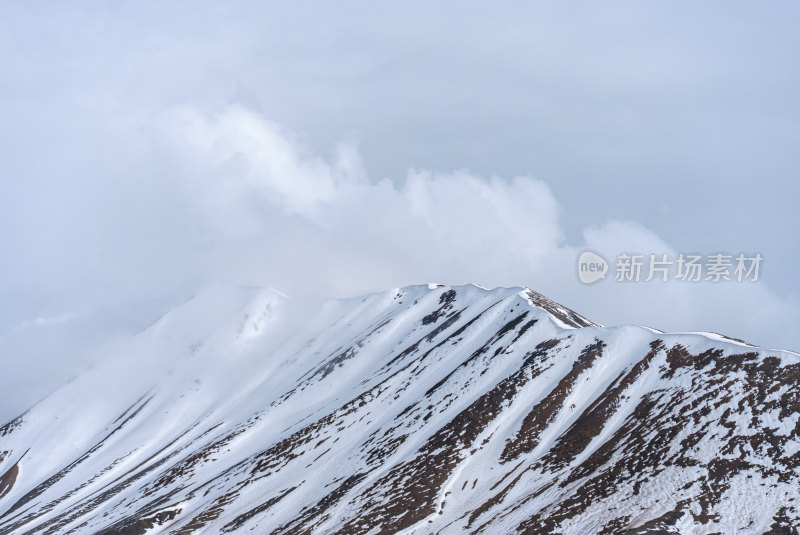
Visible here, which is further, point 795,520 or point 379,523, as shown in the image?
point 379,523

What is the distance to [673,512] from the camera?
5159 cm

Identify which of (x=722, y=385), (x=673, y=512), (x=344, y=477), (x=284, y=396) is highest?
(x=284, y=396)

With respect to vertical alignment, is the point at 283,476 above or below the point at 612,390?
above

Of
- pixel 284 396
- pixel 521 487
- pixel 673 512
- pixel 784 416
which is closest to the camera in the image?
pixel 673 512

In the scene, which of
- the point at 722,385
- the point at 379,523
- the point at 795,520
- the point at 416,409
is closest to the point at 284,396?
the point at 416,409

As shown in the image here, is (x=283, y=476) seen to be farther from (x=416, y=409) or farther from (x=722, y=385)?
(x=722, y=385)

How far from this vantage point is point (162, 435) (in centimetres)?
17850

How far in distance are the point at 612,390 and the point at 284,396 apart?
9307 centimetres

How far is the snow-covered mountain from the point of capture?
56.1 metres

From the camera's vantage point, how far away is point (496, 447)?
78062 millimetres

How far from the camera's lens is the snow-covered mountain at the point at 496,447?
5612cm

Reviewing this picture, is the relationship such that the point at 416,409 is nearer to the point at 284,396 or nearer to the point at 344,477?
the point at 344,477

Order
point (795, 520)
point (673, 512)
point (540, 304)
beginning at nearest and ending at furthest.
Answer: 1. point (795, 520)
2. point (673, 512)
3. point (540, 304)

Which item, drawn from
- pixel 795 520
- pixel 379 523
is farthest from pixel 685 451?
pixel 379 523
